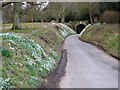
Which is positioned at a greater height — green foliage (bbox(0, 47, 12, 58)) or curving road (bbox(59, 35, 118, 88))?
green foliage (bbox(0, 47, 12, 58))

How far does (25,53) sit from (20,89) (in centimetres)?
421

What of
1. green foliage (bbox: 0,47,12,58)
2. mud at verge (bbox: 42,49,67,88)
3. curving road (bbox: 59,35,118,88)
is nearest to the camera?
green foliage (bbox: 0,47,12,58)

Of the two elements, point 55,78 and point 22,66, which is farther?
point 55,78

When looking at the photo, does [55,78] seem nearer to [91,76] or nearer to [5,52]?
[91,76]

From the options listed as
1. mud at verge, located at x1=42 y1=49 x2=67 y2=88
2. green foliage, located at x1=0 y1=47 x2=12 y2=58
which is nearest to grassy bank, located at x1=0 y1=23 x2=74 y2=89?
green foliage, located at x1=0 y1=47 x2=12 y2=58

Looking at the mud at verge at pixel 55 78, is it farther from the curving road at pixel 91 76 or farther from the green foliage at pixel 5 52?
the green foliage at pixel 5 52

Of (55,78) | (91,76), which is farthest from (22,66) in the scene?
(91,76)

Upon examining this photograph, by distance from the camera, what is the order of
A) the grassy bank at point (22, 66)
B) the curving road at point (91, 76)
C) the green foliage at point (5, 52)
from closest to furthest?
the grassy bank at point (22, 66) < the green foliage at point (5, 52) < the curving road at point (91, 76)

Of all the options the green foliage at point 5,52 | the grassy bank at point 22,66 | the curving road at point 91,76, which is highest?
the green foliage at point 5,52

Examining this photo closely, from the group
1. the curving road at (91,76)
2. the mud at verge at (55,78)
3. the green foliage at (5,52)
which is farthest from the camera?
the curving road at (91,76)

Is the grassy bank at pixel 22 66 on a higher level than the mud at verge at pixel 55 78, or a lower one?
higher

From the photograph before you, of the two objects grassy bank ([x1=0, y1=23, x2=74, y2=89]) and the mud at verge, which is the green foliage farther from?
the mud at verge

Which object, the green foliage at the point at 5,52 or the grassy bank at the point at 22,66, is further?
the green foliage at the point at 5,52

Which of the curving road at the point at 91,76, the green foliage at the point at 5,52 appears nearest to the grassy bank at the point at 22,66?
the green foliage at the point at 5,52
